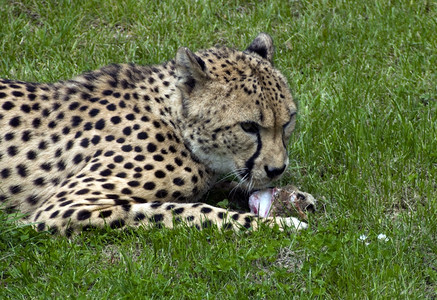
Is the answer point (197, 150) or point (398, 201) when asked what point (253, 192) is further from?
point (398, 201)

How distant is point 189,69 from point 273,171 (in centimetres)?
90

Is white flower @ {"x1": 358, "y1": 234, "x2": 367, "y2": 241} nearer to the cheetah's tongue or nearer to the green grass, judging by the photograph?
the green grass

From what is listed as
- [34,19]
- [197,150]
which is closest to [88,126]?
[197,150]

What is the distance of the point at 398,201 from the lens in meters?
5.17

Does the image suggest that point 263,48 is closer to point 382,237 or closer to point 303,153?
point 303,153

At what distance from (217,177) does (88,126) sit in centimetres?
97

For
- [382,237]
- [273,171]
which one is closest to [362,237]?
[382,237]

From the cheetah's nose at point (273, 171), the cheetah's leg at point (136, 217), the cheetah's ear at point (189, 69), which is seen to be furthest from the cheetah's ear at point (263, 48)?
the cheetah's leg at point (136, 217)

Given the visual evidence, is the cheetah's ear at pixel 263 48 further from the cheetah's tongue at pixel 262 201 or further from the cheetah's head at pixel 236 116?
the cheetah's tongue at pixel 262 201

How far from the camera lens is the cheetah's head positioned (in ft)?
16.8

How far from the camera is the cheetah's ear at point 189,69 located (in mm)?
5113

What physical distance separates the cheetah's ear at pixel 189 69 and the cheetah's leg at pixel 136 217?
2.90ft

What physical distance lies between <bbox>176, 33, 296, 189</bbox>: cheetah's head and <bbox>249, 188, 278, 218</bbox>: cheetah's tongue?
0.09 m

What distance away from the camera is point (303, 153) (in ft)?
19.1
